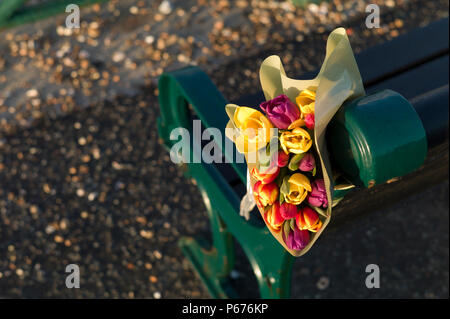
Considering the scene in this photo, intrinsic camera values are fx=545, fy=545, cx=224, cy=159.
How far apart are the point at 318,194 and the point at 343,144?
5.3 inches

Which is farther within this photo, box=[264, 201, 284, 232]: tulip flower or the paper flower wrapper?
box=[264, 201, 284, 232]: tulip flower

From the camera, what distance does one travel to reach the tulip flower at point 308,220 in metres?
1.30

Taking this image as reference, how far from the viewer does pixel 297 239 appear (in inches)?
52.8

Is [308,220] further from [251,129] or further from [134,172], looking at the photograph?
[134,172]

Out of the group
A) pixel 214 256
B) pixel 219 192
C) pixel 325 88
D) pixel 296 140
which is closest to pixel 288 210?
pixel 296 140

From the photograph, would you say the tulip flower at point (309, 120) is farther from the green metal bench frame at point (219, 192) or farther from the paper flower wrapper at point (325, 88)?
the green metal bench frame at point (219, 192)

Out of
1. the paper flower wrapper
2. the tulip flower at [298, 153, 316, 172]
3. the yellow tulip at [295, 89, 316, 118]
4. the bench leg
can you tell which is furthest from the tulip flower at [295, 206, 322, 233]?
the bench leg

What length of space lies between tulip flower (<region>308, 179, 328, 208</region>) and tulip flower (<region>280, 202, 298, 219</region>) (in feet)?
0.15

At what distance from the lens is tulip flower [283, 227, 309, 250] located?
1341 mm

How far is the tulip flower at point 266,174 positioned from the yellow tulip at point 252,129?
56mm

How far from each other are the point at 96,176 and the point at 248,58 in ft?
4.14

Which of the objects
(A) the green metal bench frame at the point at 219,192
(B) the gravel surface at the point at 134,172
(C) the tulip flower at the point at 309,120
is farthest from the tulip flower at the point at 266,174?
(B) the gravel surface at the point at 134,172

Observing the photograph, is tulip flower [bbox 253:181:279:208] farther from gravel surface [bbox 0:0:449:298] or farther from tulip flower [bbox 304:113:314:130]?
gravel surface [bbox 0:0:449:298]
